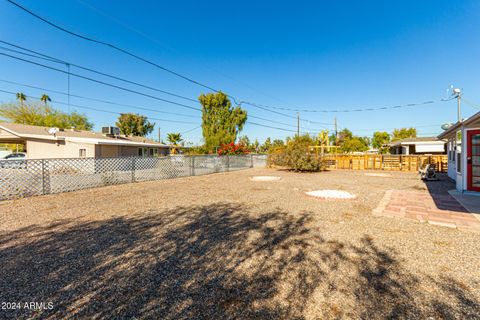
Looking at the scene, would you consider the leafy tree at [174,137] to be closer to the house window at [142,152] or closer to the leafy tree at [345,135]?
the house window at [142,152]

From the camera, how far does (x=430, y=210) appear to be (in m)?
4.98

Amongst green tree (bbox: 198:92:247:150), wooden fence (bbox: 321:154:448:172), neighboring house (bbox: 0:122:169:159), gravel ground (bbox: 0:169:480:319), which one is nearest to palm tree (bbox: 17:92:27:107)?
neighboring house (bbox: 0:122:169:159)

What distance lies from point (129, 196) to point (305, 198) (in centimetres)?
573

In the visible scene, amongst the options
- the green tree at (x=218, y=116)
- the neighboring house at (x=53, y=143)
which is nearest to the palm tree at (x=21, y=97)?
the neighboring house at (x=53, y=143)

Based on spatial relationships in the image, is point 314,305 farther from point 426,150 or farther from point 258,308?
point 426,150

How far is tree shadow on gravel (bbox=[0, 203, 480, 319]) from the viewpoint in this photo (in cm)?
186

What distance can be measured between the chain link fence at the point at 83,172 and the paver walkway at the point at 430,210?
9.90 meters

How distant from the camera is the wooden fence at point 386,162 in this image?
14266 mm

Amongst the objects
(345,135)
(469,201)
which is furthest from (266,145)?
(469,201)

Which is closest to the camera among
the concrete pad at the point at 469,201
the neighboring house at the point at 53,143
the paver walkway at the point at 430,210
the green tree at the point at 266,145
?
the paver walkway at the point at 430,210

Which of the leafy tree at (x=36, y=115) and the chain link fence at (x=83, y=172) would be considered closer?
the chain link fence at (x=83, y=172)

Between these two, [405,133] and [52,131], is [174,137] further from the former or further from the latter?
[405,133]

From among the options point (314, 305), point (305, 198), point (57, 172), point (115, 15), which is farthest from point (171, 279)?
point (115, 15)

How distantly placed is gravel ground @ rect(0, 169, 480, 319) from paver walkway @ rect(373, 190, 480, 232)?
0.45m
